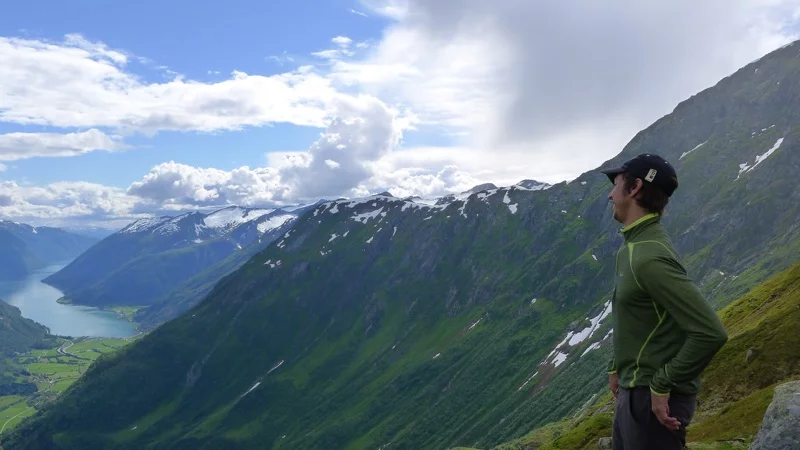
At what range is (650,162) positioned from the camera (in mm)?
8945

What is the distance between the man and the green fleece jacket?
0.01 metres

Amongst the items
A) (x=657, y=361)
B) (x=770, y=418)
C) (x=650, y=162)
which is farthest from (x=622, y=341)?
(x=770, y=418)

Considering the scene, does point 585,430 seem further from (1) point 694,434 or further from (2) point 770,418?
(2) point 770,418

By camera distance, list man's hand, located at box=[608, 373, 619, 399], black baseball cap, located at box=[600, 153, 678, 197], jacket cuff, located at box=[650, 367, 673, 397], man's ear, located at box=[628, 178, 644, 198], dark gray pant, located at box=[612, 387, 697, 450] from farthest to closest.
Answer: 1. man's hand, located at box=[608, 373, 619, 399]
2. man's ear, located at box=[628, 178, 644, 198]
3. black baseball cap, located at box=[600, 153, 678, 197]
4. dark gray pant, located at box=[612, 387, 697, 450]
5. jacket cuff, located at box=[650, 367, 673, 397]

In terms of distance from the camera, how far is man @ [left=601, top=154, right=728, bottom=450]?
26.0 feet

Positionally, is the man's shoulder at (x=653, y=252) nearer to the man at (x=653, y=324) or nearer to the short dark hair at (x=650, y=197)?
the man at (x=653, y=324)

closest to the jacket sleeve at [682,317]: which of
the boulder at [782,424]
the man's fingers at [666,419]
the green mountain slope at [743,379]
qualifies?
the man's fingers at [666,419]

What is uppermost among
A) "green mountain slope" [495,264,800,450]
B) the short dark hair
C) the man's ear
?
the man's ear

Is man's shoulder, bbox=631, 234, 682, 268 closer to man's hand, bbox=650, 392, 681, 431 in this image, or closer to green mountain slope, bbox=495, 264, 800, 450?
man's hand, bbox=650, 392, 681, 431

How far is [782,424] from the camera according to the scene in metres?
11.9

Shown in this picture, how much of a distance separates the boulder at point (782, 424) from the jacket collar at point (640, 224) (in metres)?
6.29

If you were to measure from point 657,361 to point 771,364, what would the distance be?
35.2 metres

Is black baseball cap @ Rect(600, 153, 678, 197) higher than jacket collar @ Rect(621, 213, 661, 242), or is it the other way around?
black baseball cap @ Rect(600, 153, 678, 197)

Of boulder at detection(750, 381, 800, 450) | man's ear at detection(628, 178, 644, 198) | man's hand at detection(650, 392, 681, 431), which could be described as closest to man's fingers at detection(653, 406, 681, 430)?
man's hand at detection(650, 392, 681, 431)
